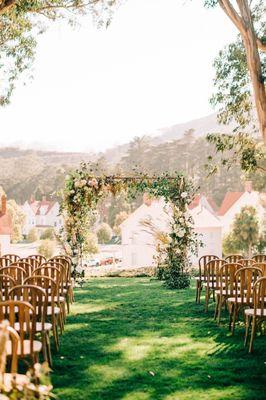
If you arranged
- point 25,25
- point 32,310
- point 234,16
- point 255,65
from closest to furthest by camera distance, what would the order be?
point 32,310 < point 255,65 < point 234,16 < point 25,25

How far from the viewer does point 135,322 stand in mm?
8172

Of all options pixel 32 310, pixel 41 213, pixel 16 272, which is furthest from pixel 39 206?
pixel 32 310

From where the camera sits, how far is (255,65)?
9742mm

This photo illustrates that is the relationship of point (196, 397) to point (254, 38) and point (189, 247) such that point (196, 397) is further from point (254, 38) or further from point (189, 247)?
point (189, 247)

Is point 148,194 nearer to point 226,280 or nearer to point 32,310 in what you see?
point 226,280

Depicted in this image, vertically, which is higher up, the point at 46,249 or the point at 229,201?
the point at 229,201

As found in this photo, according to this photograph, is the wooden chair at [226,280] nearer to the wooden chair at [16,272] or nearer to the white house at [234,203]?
the wooden chair at [16,272]

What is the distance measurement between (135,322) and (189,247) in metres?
5.00

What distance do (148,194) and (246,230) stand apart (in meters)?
20.2

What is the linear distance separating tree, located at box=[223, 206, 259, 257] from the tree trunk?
23.3m

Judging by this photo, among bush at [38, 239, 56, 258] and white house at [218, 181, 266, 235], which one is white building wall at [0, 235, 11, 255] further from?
white house at [218, 181, 266, 235]

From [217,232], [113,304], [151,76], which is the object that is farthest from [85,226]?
[151,76]

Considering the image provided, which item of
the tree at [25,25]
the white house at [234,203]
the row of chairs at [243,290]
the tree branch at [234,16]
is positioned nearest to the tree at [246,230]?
the white house at [234,203]

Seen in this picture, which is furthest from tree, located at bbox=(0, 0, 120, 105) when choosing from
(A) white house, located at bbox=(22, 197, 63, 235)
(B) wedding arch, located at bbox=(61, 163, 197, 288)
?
(A) white house, located at bbox=(22, 197, 63, 235)
